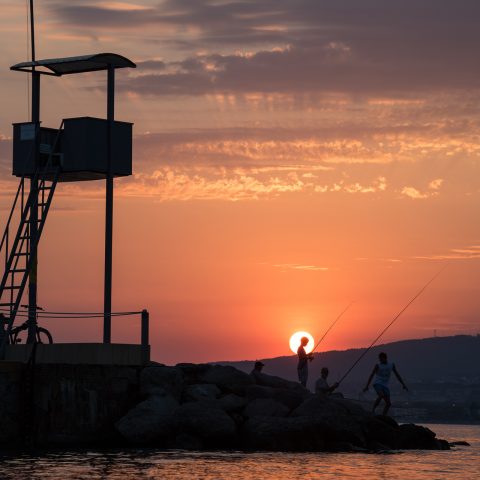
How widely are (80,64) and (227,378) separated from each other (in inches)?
407

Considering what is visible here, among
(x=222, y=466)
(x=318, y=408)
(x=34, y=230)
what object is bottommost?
(x=222, y=466)

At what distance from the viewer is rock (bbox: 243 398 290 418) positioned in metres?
37.1

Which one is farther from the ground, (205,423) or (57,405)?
(57,405)

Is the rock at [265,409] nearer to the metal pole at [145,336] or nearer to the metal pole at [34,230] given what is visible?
the metal pole at [145,336]

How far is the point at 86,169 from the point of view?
4003cm

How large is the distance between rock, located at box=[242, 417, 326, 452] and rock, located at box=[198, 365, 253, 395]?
325 cm

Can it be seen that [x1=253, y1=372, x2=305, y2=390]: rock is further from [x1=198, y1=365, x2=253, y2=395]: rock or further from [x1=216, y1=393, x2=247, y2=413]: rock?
[x1=216, y1=393, x2=247, y2=413]: rock

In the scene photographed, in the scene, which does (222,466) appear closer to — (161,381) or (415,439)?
(161,381)

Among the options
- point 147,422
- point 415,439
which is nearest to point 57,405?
point 147,422

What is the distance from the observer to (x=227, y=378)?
40.0 meters

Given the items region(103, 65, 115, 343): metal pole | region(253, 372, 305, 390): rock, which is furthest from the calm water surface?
region(253, 372, 305, 390): rock

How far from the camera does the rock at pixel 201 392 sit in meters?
37.9

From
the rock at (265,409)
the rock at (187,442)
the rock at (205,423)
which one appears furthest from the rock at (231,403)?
the rock at (187,442)

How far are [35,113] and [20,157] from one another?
1419 millimetres
